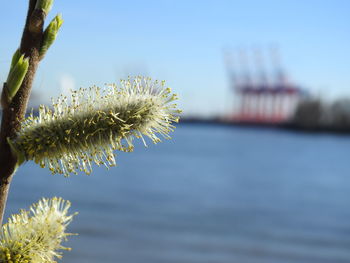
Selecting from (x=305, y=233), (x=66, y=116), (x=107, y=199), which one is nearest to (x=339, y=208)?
(x=305, y=233)

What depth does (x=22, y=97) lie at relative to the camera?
3.09ft

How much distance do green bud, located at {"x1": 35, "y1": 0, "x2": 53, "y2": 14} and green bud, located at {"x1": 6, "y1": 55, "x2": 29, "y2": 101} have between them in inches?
3.6

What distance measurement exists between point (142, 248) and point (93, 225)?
90.5 inches

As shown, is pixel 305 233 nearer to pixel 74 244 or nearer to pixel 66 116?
pixel 74 244

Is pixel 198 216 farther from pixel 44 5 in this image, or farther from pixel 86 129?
pixel 44 5

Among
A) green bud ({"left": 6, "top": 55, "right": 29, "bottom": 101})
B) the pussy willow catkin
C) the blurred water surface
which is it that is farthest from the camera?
the blurred water surface

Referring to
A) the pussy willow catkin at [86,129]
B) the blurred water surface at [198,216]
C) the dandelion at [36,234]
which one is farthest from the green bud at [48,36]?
the blurred water surface at [198,216]

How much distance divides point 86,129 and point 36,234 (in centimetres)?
24

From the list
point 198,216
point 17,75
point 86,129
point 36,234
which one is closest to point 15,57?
point 17,75

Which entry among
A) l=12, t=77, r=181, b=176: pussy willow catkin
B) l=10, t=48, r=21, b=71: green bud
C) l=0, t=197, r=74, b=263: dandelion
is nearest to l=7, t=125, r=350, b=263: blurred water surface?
l=0, t=197, r=74, b=263: dandelion

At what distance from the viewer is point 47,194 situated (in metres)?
19.4

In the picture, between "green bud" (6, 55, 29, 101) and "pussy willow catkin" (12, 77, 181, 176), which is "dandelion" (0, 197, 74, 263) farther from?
"green bud" (6, 55, 29, 101)

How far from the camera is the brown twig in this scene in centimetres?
94

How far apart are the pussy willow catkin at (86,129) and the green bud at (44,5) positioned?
0.20 metres
